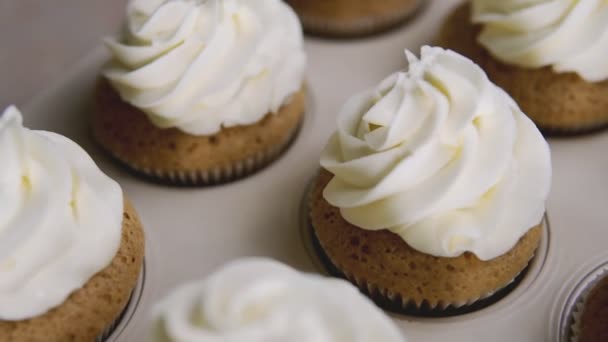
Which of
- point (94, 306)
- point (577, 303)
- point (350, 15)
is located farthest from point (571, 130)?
point (94, 306)

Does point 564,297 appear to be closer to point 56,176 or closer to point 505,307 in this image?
point 505,307

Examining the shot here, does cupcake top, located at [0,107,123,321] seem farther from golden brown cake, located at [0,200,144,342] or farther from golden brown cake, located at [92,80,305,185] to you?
golden brown cake, located at [92,80,305,185]

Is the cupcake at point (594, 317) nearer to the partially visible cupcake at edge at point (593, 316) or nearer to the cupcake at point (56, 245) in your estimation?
the partially visible cupcake at edge at point (593, 316)

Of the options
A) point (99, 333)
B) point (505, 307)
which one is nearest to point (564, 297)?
point (505, 307)

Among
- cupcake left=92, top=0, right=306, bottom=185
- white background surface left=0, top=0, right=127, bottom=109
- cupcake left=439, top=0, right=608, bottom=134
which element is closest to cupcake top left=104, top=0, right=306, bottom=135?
cupcake left=92, top=0, right=306, bottom=185

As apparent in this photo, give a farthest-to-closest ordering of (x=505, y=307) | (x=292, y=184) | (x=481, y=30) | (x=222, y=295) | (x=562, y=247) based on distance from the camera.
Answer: (x=481, y=30) → (x=292, y=184) → (x=562, y=247) → (x=505, y=307) → (x=222, y=295)

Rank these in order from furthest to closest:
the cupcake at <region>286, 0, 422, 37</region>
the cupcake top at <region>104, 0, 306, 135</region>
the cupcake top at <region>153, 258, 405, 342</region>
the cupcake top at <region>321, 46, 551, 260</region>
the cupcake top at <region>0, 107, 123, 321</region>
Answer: the cupcake at <region>286, 0, 422, 37</region> < the cupcake top at <region>104, 0, 306, 135</region> < the cupcake top at <region>321, 46, 551, 260</region> < the cupcake top at <region>0, 107, 123, 321</region> < the cupcake top at <region>153, 258, 405, 342</region>
